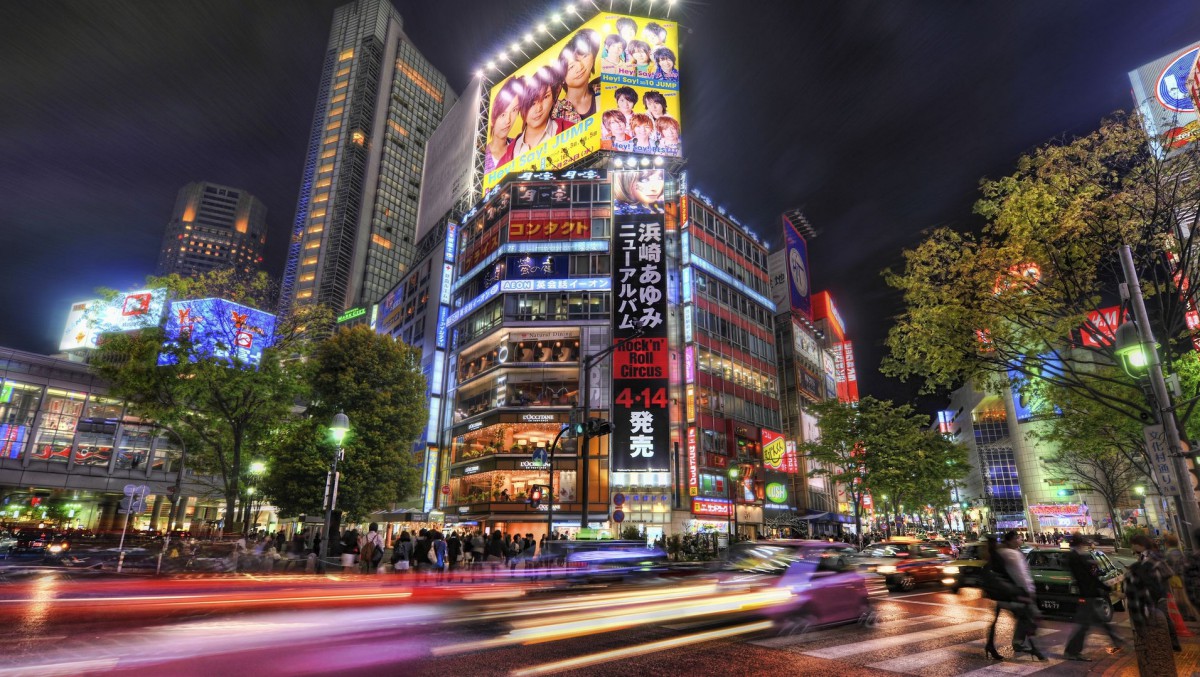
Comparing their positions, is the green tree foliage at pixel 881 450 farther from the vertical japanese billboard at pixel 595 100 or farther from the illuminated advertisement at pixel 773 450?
the vertical japanese billboard at pixel 595 100

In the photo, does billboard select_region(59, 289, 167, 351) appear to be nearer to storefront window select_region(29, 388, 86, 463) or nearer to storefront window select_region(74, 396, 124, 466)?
storefront window select_region(29, 388, 86, 463)

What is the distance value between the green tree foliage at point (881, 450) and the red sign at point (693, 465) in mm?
8281

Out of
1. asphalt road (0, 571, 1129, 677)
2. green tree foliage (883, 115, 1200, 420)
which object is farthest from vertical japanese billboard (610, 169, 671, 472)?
asphalt road (0, 571, 1129, 677)

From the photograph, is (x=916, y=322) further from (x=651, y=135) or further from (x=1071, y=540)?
(x=651, y=135)

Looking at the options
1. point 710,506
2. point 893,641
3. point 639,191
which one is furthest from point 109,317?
point 893,641

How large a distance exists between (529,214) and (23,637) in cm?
4309

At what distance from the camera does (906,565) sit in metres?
18.6

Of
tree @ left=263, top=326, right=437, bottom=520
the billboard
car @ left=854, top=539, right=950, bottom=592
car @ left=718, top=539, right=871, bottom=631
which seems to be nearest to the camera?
car @ left=718, top=539, right=871, bottom=631

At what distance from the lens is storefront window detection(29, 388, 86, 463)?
49.8 metres

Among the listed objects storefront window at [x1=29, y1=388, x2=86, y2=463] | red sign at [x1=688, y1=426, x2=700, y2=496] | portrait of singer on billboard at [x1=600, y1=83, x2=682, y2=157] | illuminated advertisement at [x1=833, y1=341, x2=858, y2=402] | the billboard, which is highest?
portrait of singer on billboard at [x1=600, y1=83, x2=682, y2=157]

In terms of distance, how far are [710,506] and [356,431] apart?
2565 centimetres

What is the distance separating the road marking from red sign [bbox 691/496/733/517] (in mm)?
30705

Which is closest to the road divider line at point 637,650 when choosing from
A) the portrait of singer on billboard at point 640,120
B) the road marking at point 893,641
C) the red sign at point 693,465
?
the road marking at point 893,641

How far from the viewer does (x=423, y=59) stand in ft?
502
